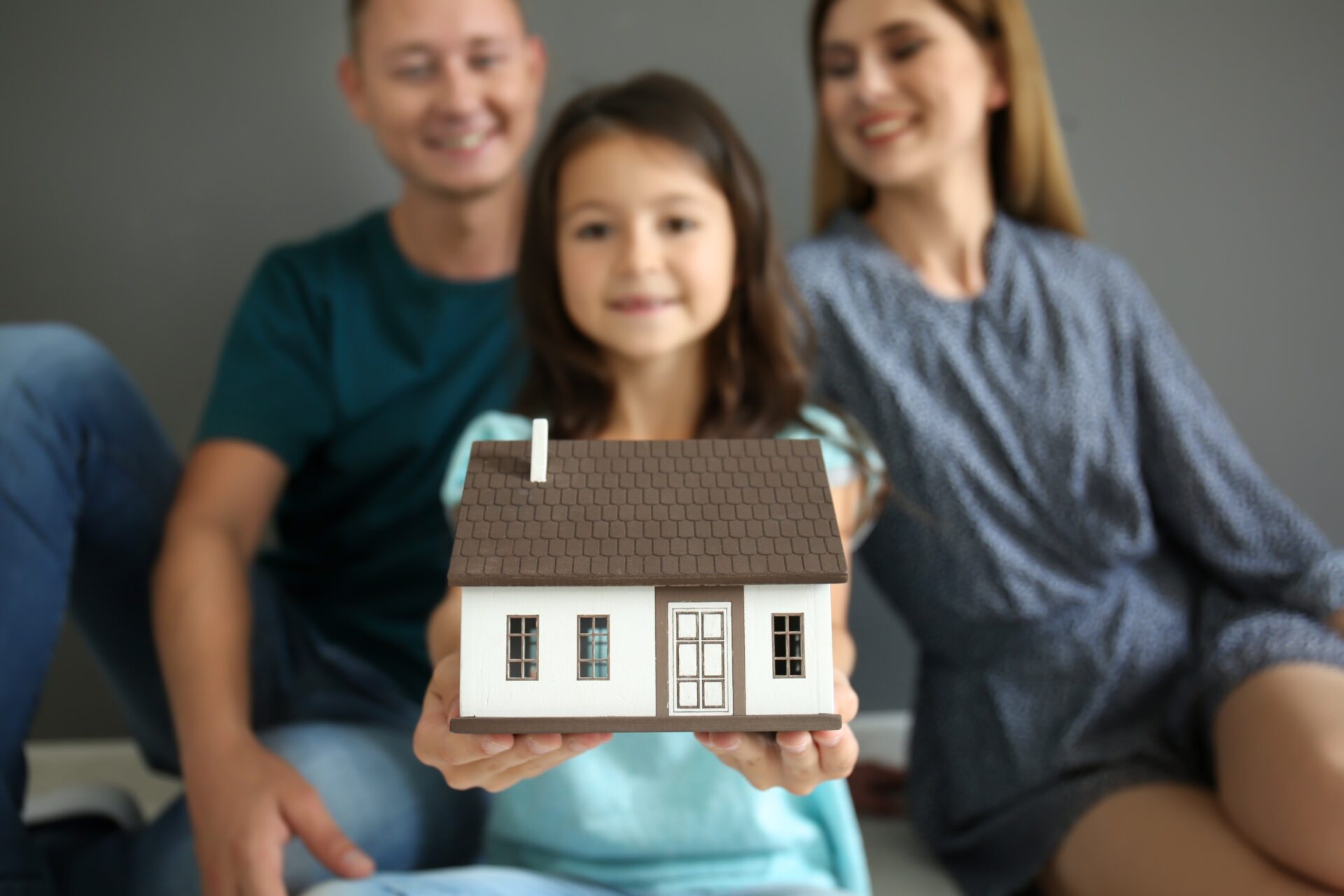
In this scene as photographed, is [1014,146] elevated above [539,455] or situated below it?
above

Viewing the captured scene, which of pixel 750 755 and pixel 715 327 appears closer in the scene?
pixel 750 755

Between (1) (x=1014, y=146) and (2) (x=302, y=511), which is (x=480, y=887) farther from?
(1) (x=1014, y=146)

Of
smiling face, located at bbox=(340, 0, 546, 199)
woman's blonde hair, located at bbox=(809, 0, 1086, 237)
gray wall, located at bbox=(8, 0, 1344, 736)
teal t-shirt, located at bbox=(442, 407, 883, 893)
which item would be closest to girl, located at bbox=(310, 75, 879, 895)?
teal t-shirt, located at bbox=(442, 407, 883, 893)

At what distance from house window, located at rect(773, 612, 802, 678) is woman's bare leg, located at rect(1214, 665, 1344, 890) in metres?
0.64

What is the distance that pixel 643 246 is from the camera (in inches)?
41.3

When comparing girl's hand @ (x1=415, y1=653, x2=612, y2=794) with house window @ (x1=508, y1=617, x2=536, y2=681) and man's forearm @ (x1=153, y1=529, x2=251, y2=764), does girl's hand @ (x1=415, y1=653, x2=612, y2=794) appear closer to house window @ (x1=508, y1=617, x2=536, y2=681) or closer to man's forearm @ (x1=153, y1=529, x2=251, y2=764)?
house window @ (x1=508, y1=617, x2=536, y2=681)

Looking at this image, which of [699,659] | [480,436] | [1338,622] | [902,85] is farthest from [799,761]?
[902,85]

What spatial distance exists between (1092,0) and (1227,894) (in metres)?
1.36

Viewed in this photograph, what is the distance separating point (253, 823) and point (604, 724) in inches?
18.5

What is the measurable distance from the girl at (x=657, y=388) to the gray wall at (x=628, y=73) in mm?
552

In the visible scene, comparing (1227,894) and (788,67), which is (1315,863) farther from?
(788,67)

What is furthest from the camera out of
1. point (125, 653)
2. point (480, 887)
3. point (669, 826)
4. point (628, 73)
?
point (628, 73)

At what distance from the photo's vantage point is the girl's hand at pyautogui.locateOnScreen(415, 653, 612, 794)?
0.72 m

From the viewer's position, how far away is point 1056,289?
1.37 metres
